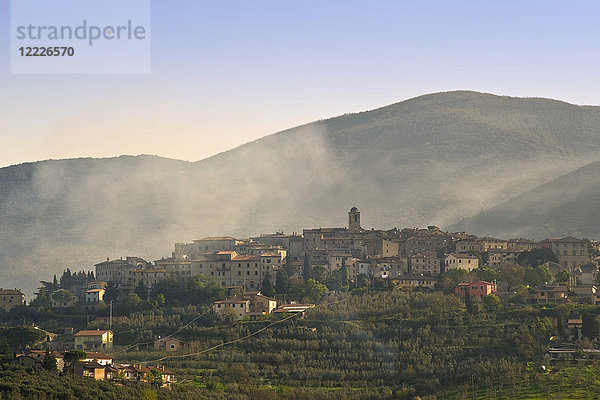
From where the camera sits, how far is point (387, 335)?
8106 cm

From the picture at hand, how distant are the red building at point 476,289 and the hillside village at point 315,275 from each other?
0.07 meters

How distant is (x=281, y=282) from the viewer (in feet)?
305

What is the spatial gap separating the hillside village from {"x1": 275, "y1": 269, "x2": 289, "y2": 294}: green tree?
7 cm

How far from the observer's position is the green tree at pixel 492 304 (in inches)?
3312

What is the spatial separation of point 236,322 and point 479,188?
374 feet

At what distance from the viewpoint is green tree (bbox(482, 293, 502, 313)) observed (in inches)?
3312

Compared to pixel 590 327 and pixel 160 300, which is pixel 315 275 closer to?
pixel 160 300

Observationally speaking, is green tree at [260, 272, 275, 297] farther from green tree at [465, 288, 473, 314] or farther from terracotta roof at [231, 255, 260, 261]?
green tree at [465, 288, 473, 314]

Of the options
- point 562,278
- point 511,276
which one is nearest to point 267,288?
point 511,276

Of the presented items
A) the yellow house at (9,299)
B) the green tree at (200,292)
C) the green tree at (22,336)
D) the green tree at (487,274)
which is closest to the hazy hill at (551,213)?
the green tree at (487,274)

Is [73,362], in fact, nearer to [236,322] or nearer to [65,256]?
[236,322]

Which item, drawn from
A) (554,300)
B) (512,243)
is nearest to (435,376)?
(554,300)

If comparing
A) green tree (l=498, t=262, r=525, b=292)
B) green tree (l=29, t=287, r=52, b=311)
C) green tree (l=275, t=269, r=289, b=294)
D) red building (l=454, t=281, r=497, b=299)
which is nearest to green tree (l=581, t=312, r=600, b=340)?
red building (l=454, t=281, r=497, b=299)

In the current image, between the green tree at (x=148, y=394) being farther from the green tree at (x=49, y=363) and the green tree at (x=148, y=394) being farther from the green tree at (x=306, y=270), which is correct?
the green tree at (x=306, y=270)
